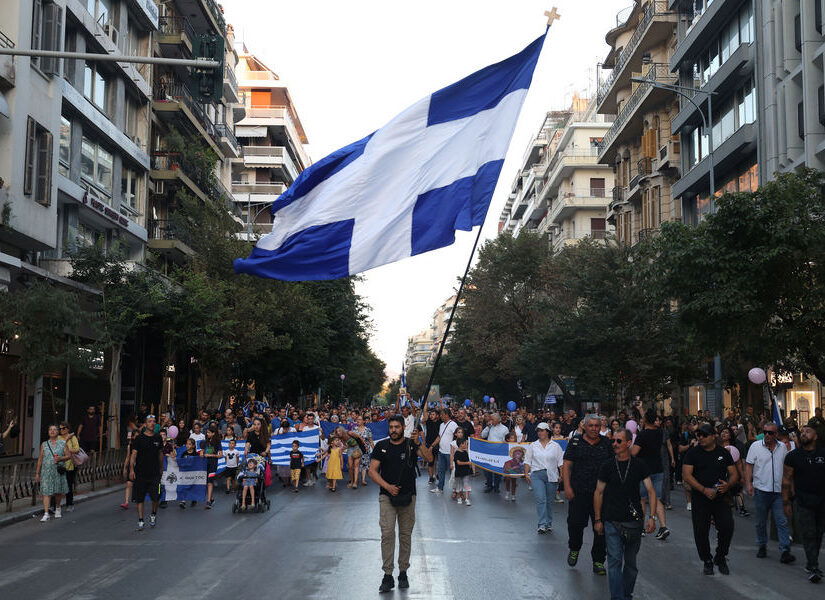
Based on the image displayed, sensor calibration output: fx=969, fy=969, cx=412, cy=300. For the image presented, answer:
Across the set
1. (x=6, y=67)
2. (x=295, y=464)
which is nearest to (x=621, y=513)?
(x=295, y=464)

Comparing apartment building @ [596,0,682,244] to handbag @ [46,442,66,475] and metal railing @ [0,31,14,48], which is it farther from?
handbag @ [46,442,66,475]

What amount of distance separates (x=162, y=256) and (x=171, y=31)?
10.1 m

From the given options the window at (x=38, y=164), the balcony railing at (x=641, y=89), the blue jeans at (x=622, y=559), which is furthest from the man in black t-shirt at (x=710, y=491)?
the balcony railing at (x=641, y=89)

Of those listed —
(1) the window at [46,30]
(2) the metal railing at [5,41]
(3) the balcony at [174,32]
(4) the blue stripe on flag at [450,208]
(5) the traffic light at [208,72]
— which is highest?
(3) the balcony at [174,32]

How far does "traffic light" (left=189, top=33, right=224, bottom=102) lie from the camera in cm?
1241

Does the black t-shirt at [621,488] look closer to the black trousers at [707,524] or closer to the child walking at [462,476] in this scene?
the black trousers at [707,524]

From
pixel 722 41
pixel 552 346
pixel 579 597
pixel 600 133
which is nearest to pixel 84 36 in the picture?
pixel 552 346

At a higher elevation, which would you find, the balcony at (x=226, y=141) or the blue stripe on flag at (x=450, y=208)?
the balcony at (x=226, y=141)

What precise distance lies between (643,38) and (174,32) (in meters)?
21.7

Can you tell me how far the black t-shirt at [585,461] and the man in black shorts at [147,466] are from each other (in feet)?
23.2

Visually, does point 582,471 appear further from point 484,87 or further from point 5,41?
point 5,41

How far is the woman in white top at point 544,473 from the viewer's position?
14.0 m

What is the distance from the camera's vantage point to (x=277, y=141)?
86062 mm

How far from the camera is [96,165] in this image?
34.8 metres
